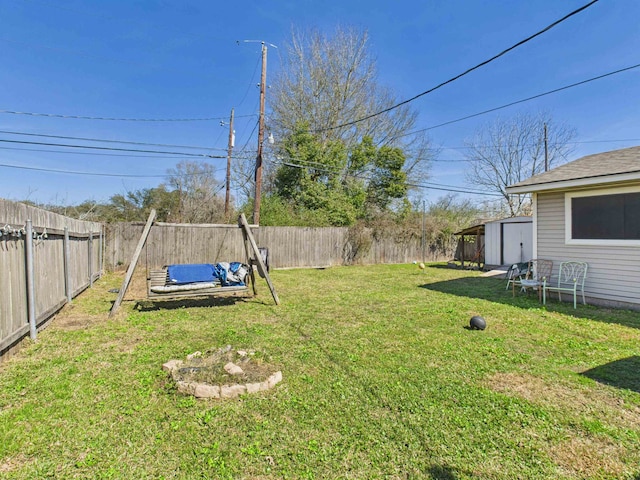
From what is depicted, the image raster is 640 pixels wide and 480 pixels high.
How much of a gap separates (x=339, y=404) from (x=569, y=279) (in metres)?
6.54

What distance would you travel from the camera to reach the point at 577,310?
607cm

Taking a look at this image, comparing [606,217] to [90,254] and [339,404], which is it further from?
[90,254]

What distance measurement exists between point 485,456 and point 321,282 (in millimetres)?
7587

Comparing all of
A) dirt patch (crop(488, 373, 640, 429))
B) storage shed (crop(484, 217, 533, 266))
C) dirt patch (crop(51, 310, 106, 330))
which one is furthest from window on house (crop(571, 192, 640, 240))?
dirt patch (crop(51, 310, 106, 330))

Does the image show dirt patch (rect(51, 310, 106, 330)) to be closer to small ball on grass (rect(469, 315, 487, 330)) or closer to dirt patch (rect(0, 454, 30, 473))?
dirt patch (rect(0, 454, 30, 473))

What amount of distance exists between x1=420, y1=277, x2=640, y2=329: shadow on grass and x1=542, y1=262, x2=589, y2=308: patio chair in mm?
270

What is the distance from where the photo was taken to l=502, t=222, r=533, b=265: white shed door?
11906 mm

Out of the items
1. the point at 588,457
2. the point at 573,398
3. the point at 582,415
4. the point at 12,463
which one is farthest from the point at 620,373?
the point at 12,463

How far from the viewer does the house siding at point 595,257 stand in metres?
6.01

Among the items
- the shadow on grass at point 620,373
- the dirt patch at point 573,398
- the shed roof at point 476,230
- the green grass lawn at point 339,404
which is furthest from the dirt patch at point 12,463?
the shed roof at point 476,230

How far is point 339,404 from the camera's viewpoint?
266 centimetres

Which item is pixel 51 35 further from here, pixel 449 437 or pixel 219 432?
pixel 449 437

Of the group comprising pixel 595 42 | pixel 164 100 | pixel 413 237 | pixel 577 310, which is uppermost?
pixel 164 100

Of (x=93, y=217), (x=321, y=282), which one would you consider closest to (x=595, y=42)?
(x=321, y=282)
